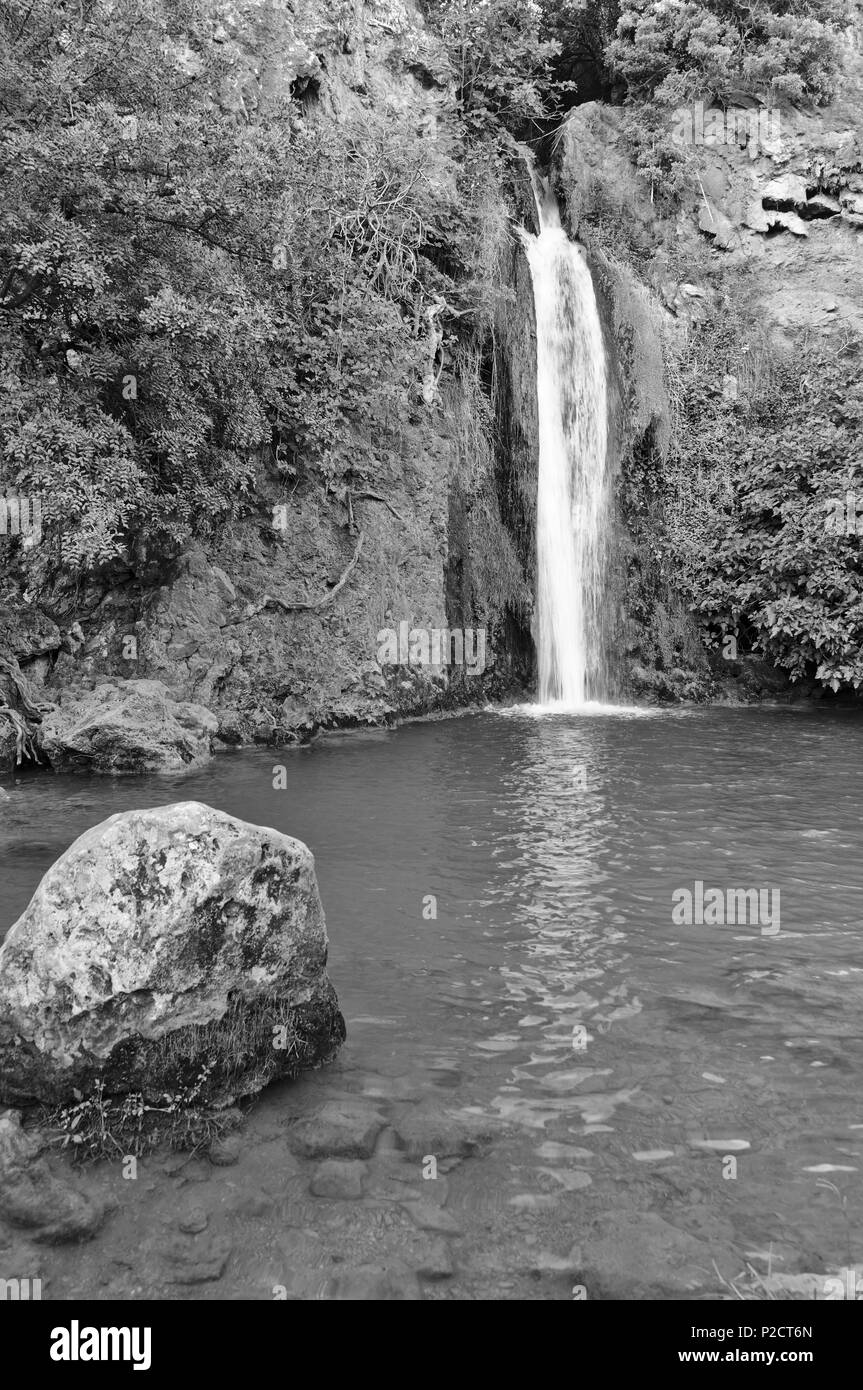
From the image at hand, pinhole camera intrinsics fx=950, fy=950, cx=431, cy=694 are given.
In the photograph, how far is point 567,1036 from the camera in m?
4.70

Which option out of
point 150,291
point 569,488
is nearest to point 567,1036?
point 150,291

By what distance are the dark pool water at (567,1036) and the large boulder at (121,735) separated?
110cm

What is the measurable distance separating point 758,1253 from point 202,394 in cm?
A: 1095

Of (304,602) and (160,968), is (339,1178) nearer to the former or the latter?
(160,968)

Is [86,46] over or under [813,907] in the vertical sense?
over

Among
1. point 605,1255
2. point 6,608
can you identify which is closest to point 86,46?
point 6,608

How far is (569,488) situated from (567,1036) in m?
13.4

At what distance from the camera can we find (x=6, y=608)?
11742mm

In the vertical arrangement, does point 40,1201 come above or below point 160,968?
below

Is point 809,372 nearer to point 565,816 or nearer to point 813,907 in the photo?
point 565,816

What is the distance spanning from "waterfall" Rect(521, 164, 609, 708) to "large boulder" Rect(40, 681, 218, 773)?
701 cm

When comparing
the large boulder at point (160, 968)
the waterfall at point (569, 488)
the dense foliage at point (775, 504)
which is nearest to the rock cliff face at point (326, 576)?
the waterfall at point (569, 488)

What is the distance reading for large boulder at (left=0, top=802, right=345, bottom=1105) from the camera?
12.8 ft

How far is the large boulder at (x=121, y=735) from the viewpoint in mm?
10883
